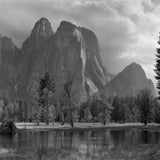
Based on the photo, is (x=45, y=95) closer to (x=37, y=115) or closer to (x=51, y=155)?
(x=37, y=115)

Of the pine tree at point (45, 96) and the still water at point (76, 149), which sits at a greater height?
the pine tree at point (45, 96)

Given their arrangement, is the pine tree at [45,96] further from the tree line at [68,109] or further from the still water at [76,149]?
the still water at [76,149]

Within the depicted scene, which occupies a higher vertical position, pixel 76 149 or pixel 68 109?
pixel 68 109

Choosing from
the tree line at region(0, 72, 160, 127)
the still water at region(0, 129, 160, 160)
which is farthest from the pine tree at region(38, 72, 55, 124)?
the still water at region(0, 129, 160, 160)

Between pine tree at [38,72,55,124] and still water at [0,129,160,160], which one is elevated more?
pine tree at [38,72,55,124]

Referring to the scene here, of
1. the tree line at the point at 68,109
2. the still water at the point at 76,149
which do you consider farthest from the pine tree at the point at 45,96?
the still water at the point at 76,149

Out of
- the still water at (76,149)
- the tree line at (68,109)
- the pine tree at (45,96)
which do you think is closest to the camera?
the still water at (76,149)

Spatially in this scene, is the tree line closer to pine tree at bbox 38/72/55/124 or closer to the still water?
pine tree at bbox 38/72/55/124

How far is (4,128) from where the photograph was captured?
62.8m

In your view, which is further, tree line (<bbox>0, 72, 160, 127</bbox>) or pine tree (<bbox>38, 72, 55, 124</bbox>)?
pine tree (<bbox>38, 72, 55, 124</bbox>)

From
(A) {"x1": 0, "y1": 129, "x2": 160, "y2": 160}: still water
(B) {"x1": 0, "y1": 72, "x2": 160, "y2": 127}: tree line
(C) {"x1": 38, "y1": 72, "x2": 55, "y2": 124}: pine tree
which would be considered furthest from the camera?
(C) {"x1": 38, "y1": 72, "x2": 55, "y2": 124}: pine tree

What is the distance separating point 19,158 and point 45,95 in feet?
229

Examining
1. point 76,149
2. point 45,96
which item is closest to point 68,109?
point 45,96

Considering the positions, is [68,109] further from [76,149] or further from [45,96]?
[76,149]
